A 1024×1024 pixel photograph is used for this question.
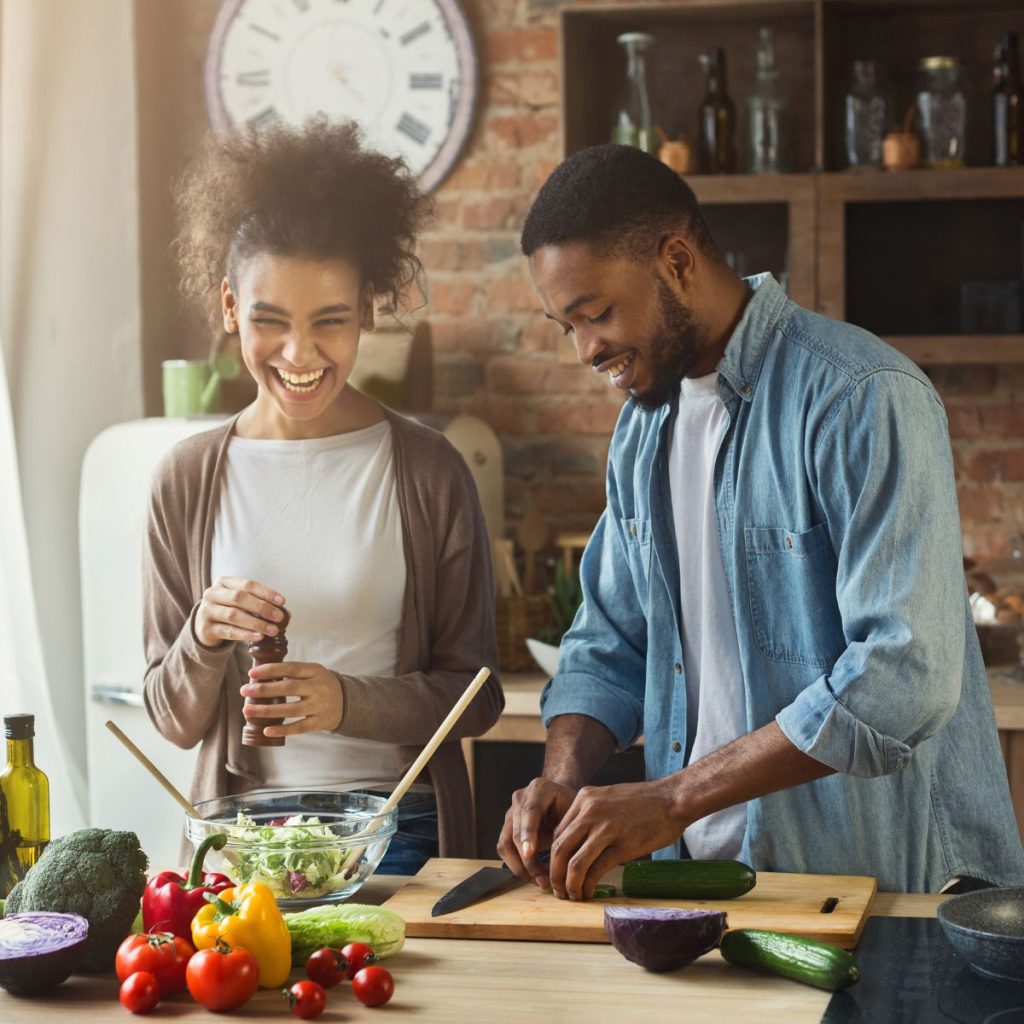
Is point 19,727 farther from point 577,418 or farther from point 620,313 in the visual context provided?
point 577,418

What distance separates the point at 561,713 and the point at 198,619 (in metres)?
0.47

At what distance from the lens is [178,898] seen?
1487mm

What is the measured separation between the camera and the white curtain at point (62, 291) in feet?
10.9

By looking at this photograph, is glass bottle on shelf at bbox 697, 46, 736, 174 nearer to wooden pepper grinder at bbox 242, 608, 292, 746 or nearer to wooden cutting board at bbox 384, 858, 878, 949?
wooden pepper grinder at bbox 242, 608, 292, 746

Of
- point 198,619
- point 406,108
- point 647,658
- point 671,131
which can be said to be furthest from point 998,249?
point 198,619

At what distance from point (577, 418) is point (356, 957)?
231 centimetres

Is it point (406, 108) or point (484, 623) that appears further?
point (406, 108)

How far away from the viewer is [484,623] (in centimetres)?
202

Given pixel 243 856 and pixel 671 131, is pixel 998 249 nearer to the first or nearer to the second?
pixel 671 131

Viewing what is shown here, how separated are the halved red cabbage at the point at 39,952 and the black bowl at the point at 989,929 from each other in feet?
2.69

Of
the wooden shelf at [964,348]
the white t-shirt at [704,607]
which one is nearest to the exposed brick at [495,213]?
the wooden shelf at [964,348]

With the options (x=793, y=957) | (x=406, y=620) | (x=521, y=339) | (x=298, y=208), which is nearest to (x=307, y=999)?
(x=793, y=957)

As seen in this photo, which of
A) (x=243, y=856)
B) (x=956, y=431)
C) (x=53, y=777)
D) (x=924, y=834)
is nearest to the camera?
(x=243, y=856)

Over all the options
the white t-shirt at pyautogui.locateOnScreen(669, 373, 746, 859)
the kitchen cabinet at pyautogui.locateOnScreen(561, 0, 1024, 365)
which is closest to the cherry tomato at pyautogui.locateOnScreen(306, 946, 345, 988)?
the white t-shirt at pyautogui.locateOnScreen(669, 373, 746, 859)
